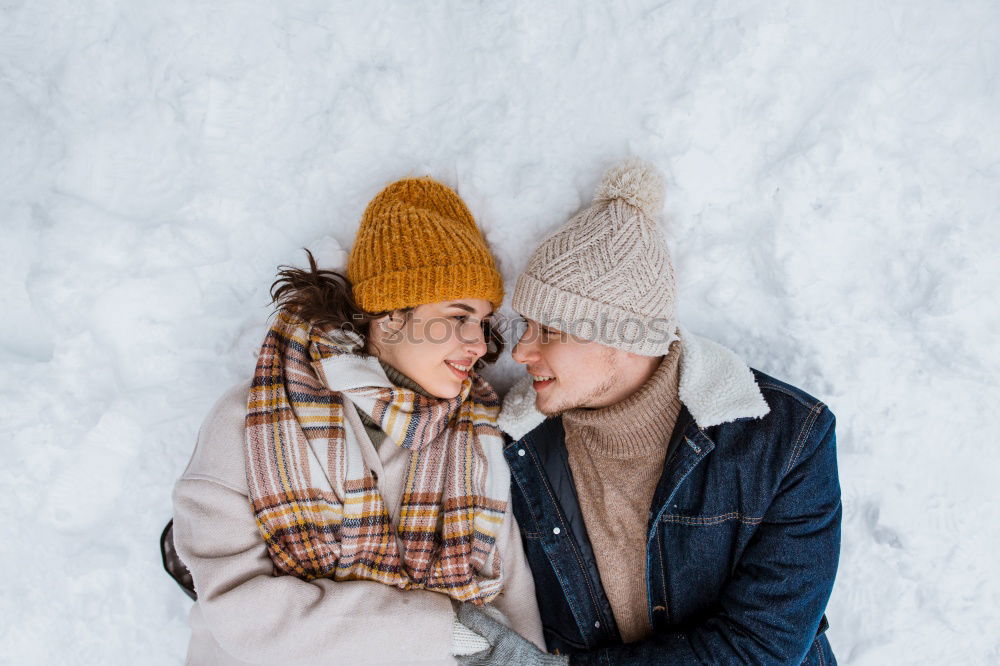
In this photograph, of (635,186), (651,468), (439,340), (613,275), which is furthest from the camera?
(651,468)

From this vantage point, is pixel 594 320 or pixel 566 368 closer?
pixel 594 320

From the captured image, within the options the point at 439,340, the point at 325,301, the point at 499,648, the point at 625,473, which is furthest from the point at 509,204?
the point at 499,648

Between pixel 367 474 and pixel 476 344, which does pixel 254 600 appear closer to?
pixel 367 474

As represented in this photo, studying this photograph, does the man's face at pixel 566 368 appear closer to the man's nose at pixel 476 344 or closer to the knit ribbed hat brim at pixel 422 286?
the man's nose at pixel 476 344

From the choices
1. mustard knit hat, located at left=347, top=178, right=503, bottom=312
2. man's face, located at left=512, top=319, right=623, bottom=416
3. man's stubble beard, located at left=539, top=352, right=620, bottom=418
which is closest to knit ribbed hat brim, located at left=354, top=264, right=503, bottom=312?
mustard knit hat, located at left=347, top=178, right=503, bottom=312

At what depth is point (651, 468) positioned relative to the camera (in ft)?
7.78

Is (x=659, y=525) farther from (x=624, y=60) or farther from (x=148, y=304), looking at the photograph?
(x=148, y=304)

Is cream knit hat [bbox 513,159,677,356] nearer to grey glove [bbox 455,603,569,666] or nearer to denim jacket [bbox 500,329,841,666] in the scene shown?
denim jacket [bbox 500,329,841,666]

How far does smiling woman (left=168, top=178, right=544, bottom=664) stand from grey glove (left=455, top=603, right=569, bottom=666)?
4cm

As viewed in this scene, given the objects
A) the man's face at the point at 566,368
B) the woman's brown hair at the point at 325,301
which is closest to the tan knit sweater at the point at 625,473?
the man's face at the point at 566,368

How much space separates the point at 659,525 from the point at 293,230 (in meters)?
1.90

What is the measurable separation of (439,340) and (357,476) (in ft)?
1.96

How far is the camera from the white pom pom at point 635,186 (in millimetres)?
2156

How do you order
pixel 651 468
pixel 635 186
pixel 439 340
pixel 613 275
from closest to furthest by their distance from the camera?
pixel 613 275
pixel 635 186
pixel 439 340
pixel 651 468
